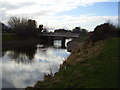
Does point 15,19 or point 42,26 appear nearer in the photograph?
A: point 15,19

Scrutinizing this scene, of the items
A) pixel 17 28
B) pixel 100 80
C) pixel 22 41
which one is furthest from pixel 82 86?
pixel 17 28

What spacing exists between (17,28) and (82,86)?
2963 inches

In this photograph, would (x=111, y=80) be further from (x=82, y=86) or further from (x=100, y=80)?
(x=82, y=86)

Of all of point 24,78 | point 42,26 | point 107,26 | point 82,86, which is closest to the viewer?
point 82,86

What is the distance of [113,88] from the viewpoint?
322 inches

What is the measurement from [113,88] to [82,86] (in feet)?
4.94

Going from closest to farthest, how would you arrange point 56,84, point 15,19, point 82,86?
point 82,86 → point 56,84 → point 15,19

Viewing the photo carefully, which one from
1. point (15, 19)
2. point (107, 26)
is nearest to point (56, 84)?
point (107, 26)

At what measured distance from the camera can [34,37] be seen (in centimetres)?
8444

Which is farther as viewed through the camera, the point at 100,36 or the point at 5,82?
the point at 100,36

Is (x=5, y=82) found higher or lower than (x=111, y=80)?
lower

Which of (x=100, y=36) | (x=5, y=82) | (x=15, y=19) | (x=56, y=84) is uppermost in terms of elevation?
(x=15, y=19)

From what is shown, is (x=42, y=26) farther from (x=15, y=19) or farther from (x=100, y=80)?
(x=100, y=80)

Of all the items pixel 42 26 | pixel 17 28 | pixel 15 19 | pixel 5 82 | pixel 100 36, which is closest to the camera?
pixel 5 82
